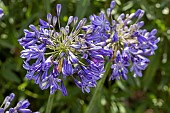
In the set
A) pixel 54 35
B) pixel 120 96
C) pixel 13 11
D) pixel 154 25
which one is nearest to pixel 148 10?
pixel 154 25

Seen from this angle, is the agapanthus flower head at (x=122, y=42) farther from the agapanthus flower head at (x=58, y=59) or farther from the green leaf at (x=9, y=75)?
the green leaf at (x=9, y=75)

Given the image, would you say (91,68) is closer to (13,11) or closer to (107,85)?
(13,11)

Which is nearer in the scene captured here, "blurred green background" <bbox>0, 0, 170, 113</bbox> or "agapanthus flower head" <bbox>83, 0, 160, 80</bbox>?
"agapanthus flower head" <bbox>83, 0, 160, 80</bbox>

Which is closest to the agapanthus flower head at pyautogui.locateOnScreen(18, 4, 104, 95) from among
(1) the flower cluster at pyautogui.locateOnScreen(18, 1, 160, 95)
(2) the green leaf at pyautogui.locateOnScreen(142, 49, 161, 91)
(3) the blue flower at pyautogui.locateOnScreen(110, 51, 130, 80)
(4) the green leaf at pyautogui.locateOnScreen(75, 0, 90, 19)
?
(1) the flower cluster at pyautogui.locateOnScreen(18, 1, 160, 95)

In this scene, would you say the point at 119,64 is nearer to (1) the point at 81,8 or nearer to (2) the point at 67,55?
(2) the point at 67,55

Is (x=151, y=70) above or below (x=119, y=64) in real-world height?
below

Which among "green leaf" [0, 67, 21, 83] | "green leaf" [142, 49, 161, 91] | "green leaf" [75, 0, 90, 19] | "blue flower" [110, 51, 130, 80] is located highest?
"green leaf" [75, 0, 90, 19]

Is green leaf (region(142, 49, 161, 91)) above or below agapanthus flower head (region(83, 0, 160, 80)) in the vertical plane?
below

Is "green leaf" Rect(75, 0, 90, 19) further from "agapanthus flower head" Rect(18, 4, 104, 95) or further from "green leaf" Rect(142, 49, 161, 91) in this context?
"green leaf" Rect(142, 49, 161, 91)

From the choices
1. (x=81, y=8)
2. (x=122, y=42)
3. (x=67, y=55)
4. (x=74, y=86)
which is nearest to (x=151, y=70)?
(x=74, y=86)
